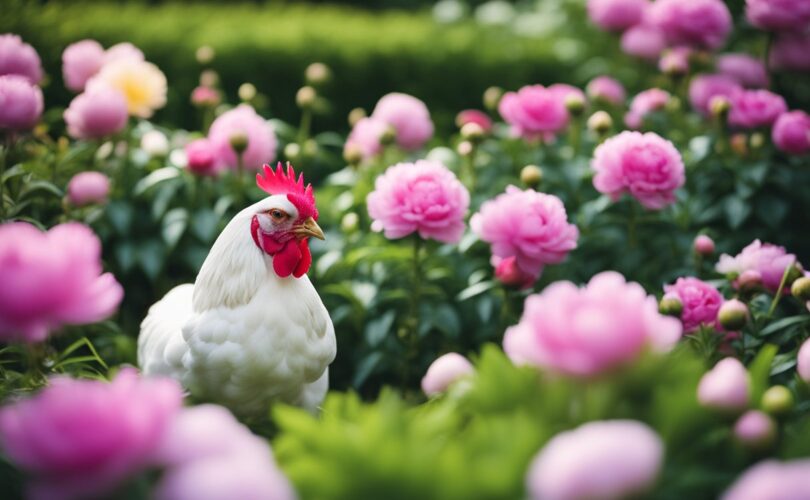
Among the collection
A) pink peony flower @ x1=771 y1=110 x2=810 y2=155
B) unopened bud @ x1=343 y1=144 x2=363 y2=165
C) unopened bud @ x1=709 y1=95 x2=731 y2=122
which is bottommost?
pink peony flower @ x1=771 y1=110 x2=810 y2=155

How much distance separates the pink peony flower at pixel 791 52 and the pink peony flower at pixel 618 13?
0.67 meters


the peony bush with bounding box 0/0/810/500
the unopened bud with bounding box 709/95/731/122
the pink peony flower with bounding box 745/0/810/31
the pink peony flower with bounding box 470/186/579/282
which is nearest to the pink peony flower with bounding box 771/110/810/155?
the peony bush with bounding box 0/0/810/500

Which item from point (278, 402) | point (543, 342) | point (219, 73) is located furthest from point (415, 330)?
point (219, 73)

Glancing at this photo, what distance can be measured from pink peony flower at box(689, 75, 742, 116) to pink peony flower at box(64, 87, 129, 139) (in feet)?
7.65

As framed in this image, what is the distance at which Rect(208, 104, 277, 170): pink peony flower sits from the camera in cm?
279

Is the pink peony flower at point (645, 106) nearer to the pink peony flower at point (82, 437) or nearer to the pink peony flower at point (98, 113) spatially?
the pink peony flower at point (98, 113)

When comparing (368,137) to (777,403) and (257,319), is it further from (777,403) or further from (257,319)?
(777,403)

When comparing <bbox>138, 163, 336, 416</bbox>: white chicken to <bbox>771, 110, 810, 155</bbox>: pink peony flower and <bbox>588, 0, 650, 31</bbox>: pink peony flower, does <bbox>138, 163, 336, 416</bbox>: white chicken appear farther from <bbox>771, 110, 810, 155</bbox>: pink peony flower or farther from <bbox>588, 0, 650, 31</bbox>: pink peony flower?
<bbox>588, 0, 650, 31</bbox>: pink peony flower

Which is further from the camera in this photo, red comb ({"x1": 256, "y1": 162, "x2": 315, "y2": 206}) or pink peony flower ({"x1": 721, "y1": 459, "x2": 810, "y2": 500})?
red comb ({"x1": 256, "y1": 162, "x2": 315, "y2": 206})

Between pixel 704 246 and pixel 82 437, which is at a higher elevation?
pixel 704 246

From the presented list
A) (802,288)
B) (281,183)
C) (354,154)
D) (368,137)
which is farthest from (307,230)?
(368,137)

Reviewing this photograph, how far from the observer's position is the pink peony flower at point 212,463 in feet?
3.13

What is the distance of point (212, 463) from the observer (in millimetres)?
989

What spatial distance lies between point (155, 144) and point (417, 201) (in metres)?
1.29
